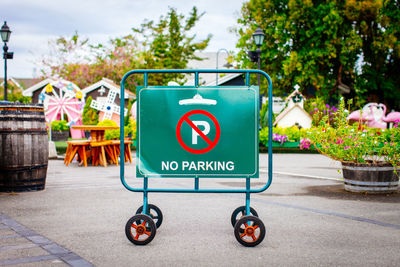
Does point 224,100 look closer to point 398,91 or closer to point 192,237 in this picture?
point 192,237

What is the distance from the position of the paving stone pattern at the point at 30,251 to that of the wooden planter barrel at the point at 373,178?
5.50 metres

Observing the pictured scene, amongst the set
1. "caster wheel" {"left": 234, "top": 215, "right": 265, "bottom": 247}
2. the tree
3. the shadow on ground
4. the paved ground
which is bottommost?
the shadow on ground

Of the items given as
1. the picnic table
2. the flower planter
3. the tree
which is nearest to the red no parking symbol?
the picnic table

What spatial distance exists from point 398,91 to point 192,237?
32.2 m

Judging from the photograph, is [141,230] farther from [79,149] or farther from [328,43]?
[328,43]

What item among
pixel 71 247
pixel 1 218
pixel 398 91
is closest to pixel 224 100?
pixel 71 247

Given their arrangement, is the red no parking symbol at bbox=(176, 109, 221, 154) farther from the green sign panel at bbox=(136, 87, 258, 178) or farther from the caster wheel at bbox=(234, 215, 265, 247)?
the caster wheel at bbox=(234, 215, 265, 247)

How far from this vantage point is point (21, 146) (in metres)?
8.16

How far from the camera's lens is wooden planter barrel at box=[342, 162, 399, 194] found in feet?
26.8

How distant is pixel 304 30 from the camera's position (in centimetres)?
3177

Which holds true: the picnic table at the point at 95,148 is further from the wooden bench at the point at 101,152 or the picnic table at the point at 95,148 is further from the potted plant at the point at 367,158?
the potted plant at the point at 367,158

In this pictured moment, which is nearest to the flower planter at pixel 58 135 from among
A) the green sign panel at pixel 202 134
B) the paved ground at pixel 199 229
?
the paved ground at pixel 199 229

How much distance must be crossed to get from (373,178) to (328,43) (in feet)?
78.1

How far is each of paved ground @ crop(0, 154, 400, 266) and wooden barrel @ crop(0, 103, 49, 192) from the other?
280 millimetres
